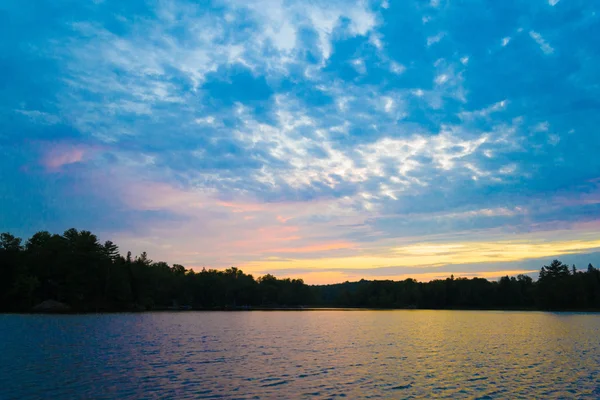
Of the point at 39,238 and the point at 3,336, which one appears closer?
the point at 3,336

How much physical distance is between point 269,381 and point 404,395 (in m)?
9.69

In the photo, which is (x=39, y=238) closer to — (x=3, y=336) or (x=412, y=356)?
(x=3, y=336)

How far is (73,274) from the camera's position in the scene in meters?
134

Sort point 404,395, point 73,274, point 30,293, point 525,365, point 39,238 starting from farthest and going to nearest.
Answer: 1. point 39,238
2. point 73,274
3. point 30,293
4. point 525,365
5. point 404,395

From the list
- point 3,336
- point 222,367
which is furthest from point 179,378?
point 3,336

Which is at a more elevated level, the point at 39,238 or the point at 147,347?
the point at 39,238

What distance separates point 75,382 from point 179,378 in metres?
6.90

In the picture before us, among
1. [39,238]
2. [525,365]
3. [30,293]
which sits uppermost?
[39,238]

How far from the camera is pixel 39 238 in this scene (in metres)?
162

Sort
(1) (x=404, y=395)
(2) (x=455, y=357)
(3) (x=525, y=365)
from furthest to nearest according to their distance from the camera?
(2) (x=455, y=357)
(3) (x=525, y=365)
(1) (x=404, y=395)

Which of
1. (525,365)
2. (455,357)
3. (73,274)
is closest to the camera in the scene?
(525,365)

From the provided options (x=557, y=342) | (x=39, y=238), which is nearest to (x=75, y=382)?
(x=557, y=342)

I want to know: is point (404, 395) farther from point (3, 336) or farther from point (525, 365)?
point (3, 336)

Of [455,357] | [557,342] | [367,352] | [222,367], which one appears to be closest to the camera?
[222,367]
